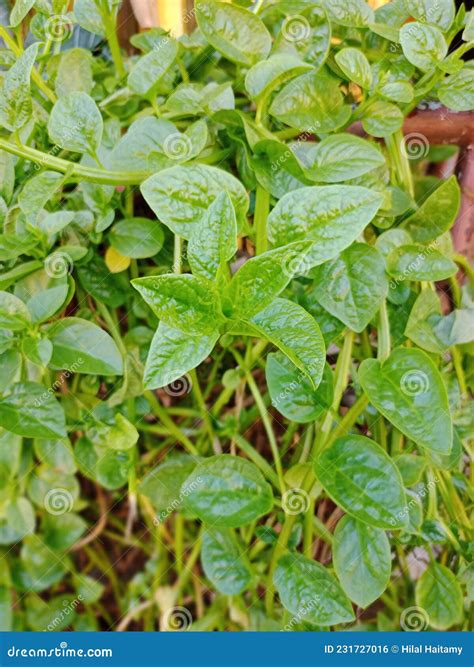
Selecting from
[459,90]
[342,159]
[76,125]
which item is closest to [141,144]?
[76,125]

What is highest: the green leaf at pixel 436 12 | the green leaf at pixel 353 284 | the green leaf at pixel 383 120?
the green leaf at pixel 436 12

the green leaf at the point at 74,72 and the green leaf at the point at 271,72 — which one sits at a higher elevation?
the green leaf at the point at 271,72

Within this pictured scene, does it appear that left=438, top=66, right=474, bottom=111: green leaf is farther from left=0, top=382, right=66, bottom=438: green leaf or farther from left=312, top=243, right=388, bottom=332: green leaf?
left=0, top=382, right=66, bottom=438: green leaf

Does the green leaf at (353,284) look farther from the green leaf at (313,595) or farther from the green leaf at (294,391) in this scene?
the green leaf at (313,595)

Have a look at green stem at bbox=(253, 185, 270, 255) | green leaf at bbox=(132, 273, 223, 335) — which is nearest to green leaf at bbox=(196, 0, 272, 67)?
green stem at bbox=(253, 185, 270, 255)

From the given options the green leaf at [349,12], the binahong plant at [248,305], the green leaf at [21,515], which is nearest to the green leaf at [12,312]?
the binahong plant at [248,305]

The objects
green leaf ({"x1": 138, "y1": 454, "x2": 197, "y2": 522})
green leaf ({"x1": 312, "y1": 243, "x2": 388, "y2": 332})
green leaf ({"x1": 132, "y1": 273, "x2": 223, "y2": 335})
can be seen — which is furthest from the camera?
green leaf ({"x1": 138, "y1": 454, "x2": 197, "y2": 522})
